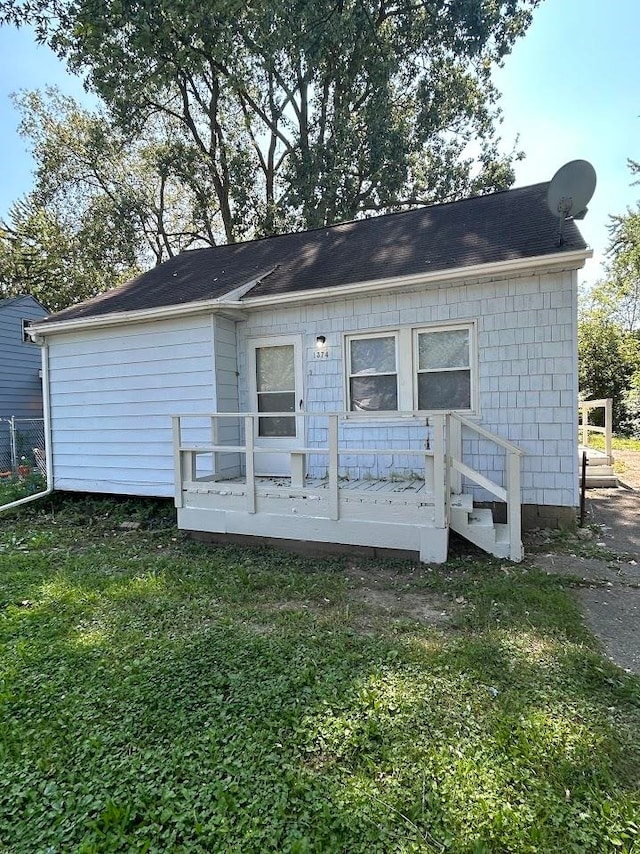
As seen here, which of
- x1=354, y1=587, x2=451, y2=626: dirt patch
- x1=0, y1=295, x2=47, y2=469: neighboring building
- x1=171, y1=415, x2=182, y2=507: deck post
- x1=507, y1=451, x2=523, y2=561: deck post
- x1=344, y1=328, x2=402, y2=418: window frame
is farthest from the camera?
x1=0, y1=295, x2=47, y2=469: neighboring building

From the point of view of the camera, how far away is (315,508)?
495 cm

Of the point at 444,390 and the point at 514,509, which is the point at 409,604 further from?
the point at 444,390

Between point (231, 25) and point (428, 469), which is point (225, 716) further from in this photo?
point (231, 25)

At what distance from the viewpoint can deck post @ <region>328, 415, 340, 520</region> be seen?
471cm

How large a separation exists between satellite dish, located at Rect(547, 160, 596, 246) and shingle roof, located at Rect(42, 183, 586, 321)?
250mm

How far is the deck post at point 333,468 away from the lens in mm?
4715

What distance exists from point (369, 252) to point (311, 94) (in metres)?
11.8

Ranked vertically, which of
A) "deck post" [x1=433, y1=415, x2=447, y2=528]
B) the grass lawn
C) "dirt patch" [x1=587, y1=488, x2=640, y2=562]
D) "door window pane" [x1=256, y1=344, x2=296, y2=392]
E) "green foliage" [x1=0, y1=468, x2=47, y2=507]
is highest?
"door window pane" [x1=256, y1=344, x2=296, y2=392]

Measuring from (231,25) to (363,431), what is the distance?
40.0ft

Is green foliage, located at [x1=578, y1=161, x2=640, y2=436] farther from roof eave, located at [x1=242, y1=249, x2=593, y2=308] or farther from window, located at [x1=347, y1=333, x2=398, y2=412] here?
window, located at [x1=347, y1=333, x2=398, y2=412]

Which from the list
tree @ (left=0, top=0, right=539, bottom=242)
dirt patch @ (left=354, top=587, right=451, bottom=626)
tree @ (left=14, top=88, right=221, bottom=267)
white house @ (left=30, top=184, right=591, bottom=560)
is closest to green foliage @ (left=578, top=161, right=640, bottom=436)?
tree @ (left=0, top=0, right=539, bottom=242)

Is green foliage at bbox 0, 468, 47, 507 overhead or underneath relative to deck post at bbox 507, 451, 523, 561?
underneath

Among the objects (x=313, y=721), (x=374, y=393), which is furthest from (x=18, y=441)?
(x=313, y=721)

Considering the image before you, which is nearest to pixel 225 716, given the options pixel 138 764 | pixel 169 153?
pixel 138 764
